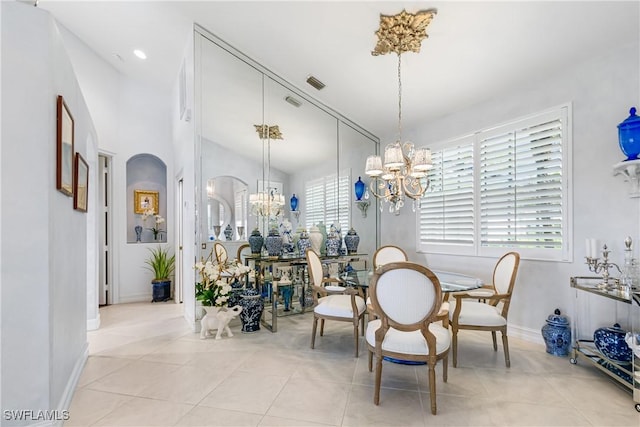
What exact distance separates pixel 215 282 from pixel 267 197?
1454mm

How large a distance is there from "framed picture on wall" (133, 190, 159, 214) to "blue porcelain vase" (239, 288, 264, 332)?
3.19 meters

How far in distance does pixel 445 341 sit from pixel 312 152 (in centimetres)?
356

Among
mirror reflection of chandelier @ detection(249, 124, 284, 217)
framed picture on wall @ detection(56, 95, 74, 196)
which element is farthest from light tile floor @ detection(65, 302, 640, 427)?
mirror reflection of chandelier @ detection(249, 124, 284, 217)

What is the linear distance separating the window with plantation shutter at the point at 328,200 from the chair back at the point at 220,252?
1.38 m

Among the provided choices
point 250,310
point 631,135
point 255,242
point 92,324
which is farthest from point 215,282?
point 631,135

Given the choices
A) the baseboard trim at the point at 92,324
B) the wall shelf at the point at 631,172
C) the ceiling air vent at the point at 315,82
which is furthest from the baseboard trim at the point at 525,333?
the baseboard trim at the point at 92,324

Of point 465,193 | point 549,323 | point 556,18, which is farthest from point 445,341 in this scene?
point 556,18

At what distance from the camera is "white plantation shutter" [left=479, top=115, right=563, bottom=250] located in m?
3.17

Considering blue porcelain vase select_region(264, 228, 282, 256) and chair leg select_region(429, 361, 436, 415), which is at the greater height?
blue porcelain vase select_region(264, 228, 282, 256)

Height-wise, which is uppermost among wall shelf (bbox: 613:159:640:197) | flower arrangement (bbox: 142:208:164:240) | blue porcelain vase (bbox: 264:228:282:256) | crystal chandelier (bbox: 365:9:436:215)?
crystal chandelier (bbox: 365:9:436:215)

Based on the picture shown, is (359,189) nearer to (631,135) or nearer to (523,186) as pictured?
(523,186)

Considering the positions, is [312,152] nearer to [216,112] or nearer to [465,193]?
[216,112]

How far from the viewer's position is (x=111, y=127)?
532cm

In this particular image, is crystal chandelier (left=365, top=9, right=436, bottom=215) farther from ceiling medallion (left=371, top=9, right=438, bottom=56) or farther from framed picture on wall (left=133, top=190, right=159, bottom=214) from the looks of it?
framed picture on wall (left=133, top=190, right=159, bottom=214)
